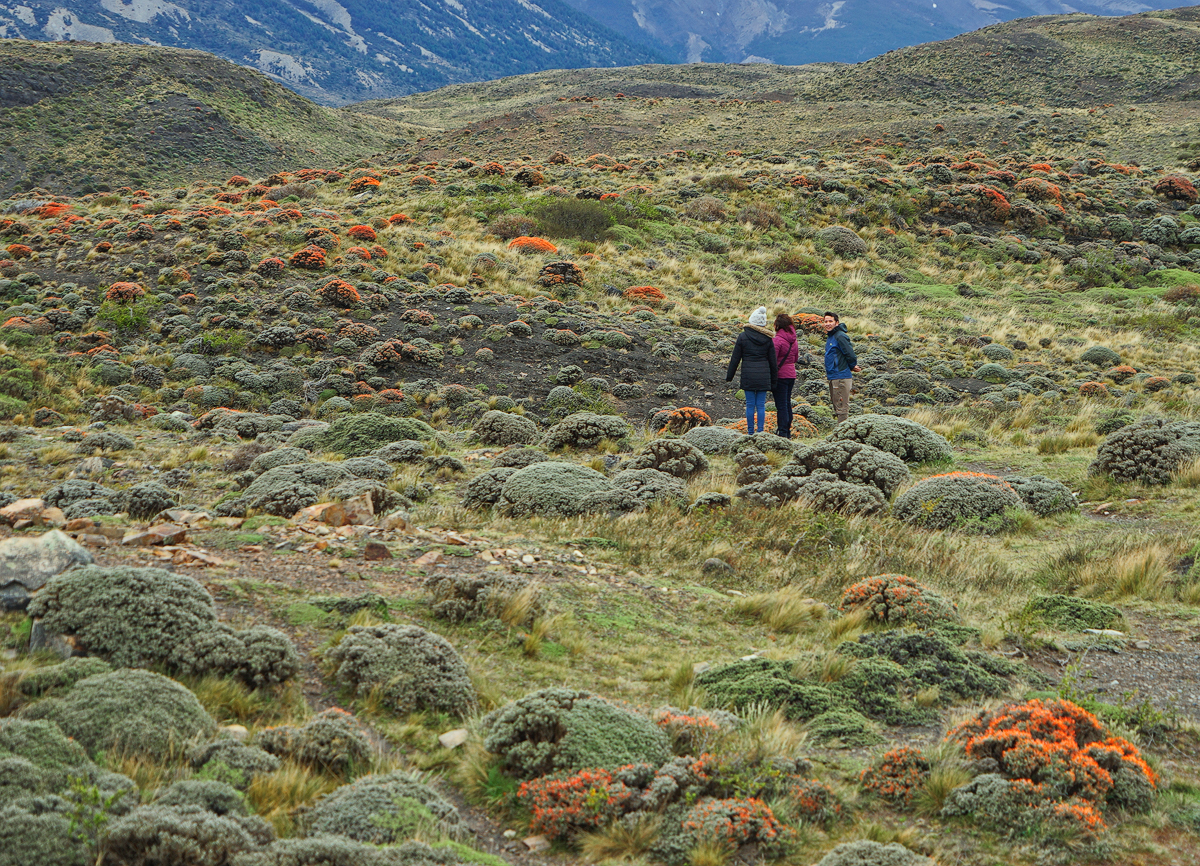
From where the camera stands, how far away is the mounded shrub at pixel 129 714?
11.7 feet

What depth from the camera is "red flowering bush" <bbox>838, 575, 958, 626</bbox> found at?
6.18 meters

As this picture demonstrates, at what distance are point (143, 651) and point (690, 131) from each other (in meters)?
61.9

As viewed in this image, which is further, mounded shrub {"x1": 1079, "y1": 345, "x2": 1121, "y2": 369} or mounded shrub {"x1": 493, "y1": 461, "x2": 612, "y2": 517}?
mounded shrub {"x1": 1079, "y1": 345, "x2": 1121, "y2": 369}

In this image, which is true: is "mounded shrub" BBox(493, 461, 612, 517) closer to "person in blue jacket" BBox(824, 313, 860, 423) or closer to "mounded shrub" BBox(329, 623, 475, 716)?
"mounded shrub" BBox(329, 623, 475, 716)

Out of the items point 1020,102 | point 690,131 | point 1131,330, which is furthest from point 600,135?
point 1131,330

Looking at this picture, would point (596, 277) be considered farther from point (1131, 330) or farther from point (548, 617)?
point (548, 617)

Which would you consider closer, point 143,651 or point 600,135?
point 143,651

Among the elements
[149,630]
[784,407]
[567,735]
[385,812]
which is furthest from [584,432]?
[385,812]

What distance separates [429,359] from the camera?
18.2m

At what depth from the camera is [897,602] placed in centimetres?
629

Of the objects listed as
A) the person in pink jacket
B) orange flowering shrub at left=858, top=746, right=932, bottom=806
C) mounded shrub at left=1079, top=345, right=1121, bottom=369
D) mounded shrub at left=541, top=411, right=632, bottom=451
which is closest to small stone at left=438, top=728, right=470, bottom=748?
orange flowering shrub at left=858, top=746, right=932, bottom=806

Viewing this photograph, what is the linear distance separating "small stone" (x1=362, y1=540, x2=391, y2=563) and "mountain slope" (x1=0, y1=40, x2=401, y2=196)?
58273 mm

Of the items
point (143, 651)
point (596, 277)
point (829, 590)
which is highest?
point (596, 277)

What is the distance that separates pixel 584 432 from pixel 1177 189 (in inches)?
1447
